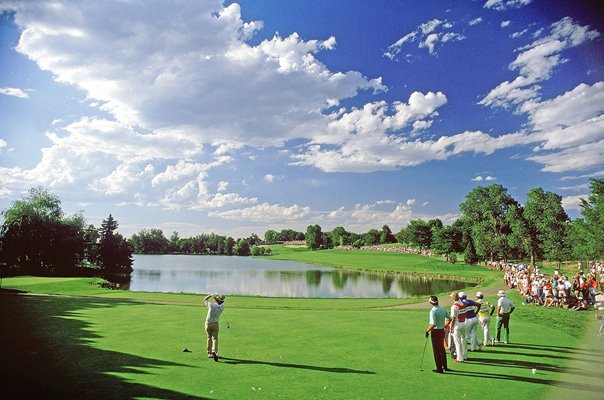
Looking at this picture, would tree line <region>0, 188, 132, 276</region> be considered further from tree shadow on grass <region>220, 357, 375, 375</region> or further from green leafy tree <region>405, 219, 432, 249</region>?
green leafy tree <region>405, 219, 432, 249</region>

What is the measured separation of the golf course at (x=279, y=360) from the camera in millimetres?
9961

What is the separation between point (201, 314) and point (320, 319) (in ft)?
23.3

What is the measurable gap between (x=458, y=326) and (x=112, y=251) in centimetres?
8997

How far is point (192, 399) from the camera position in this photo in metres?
9.20

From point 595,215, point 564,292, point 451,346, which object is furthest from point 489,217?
point 451,346

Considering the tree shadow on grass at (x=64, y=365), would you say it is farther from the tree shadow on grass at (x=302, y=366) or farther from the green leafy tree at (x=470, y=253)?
the green leafy tree at (x=470, y=253)

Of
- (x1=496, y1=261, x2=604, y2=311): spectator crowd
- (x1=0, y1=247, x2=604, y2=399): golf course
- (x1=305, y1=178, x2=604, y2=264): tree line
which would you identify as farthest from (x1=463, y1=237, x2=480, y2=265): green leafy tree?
(x1=0, y1=247, x2=604, y2=399): golf course

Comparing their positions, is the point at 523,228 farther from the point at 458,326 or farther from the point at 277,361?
the point at 277,361

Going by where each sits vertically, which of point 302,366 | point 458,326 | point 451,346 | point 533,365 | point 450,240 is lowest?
point 533,365

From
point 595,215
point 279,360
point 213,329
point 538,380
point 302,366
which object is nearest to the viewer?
point 538,380

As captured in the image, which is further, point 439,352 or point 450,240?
point 450,240

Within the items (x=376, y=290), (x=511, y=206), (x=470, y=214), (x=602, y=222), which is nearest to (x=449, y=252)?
(x=470, y=214)

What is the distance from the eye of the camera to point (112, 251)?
88312mm

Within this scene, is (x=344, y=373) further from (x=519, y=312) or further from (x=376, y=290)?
(x=376, y=290)
